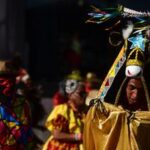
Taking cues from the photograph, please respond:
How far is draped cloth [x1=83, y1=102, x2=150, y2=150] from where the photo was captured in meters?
7.63

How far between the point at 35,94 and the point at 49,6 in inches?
337

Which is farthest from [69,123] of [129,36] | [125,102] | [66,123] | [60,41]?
[60,41]

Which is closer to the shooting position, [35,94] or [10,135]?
[10,135]

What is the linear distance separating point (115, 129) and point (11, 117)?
129cm

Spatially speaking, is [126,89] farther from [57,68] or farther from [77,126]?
[57,68]

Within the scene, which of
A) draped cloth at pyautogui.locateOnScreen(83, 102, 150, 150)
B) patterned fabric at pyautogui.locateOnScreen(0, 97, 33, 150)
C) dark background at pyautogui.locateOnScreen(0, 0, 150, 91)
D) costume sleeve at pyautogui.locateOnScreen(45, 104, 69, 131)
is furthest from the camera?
dark background at pyautogui.locateOnScreen(0, 0, 150, 91)

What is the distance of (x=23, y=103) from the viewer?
8703 millimetres

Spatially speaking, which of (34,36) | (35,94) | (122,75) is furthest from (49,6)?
(122,75)

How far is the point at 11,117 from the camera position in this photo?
8523 millimetres

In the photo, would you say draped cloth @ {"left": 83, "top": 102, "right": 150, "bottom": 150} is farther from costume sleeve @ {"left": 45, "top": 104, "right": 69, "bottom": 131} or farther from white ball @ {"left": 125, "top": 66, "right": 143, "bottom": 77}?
costume sleeve @ {"left": 45, "top": 104, "right": 69, "bottom": 131}

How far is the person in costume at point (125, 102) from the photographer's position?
768 cm

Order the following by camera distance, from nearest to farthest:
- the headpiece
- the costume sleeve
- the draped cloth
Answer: the draped cloth, the headpiece, the costume sleeve

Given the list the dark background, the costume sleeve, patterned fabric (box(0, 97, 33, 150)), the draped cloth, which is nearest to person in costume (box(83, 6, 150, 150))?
the draped cloth

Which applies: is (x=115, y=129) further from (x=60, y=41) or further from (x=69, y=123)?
(x=60, y=41)
